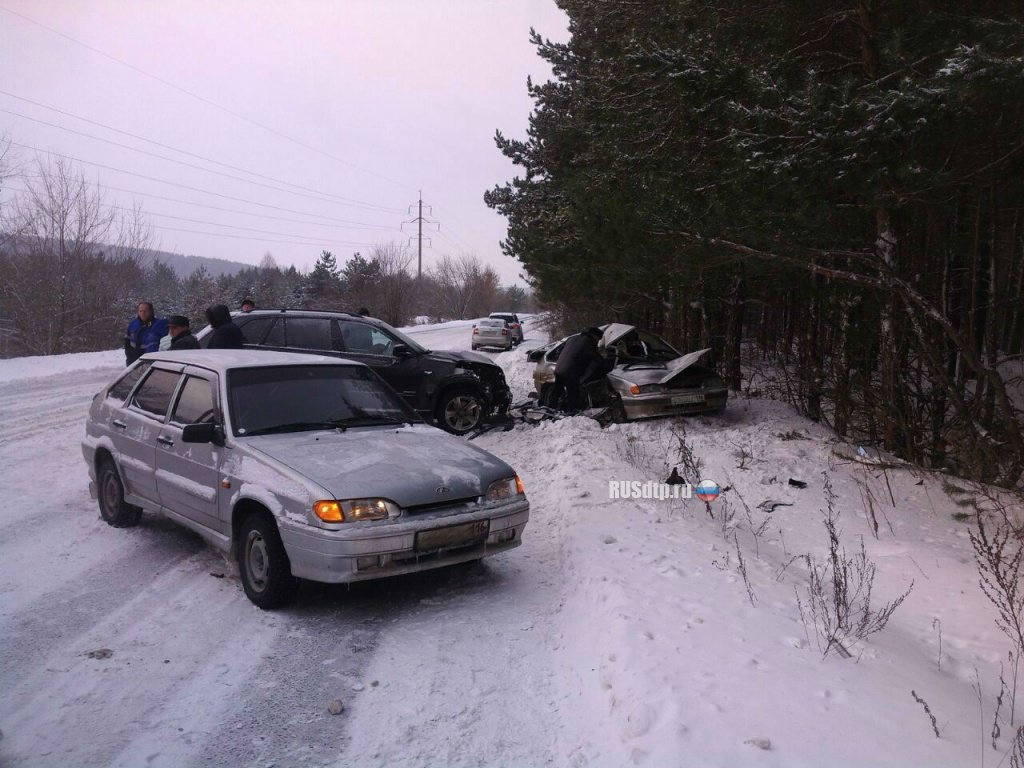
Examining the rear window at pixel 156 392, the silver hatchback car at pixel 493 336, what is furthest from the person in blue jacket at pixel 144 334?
the silver hatchback car at pixel 493 336

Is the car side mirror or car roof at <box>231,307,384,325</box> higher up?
car roof at <box>231,307,384,325</box>

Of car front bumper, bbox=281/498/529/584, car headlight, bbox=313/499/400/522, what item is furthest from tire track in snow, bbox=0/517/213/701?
car headlight, bbox=313/499/400/522

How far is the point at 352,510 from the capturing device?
4.02 meters

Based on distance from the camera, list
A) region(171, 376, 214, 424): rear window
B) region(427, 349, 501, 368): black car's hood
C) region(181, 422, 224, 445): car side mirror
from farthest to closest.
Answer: region(427, 349, 501, 368): black car's hood < region(171, 376, 214, 424): rear window < region(181, 422, 224, 445): car side mirror

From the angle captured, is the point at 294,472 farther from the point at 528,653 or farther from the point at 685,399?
the point at 685,399

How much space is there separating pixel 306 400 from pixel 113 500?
85.5 inches

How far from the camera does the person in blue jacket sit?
1030 cm

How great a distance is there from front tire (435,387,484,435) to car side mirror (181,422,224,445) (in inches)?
209

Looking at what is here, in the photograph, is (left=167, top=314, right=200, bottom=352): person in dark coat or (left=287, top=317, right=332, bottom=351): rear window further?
(left=287, top=317, right=332, bottom=351): rear window

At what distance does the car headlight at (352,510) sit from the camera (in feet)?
13.1

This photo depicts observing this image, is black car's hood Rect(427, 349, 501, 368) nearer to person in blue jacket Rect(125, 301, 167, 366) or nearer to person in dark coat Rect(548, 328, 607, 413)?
person in dark coat Rect(548, 328, 607, 413)

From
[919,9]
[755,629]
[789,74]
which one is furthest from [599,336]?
[755,629]

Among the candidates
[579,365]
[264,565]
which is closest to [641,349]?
[579,365]

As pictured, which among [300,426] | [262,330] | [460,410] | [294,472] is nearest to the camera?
[294,472]
